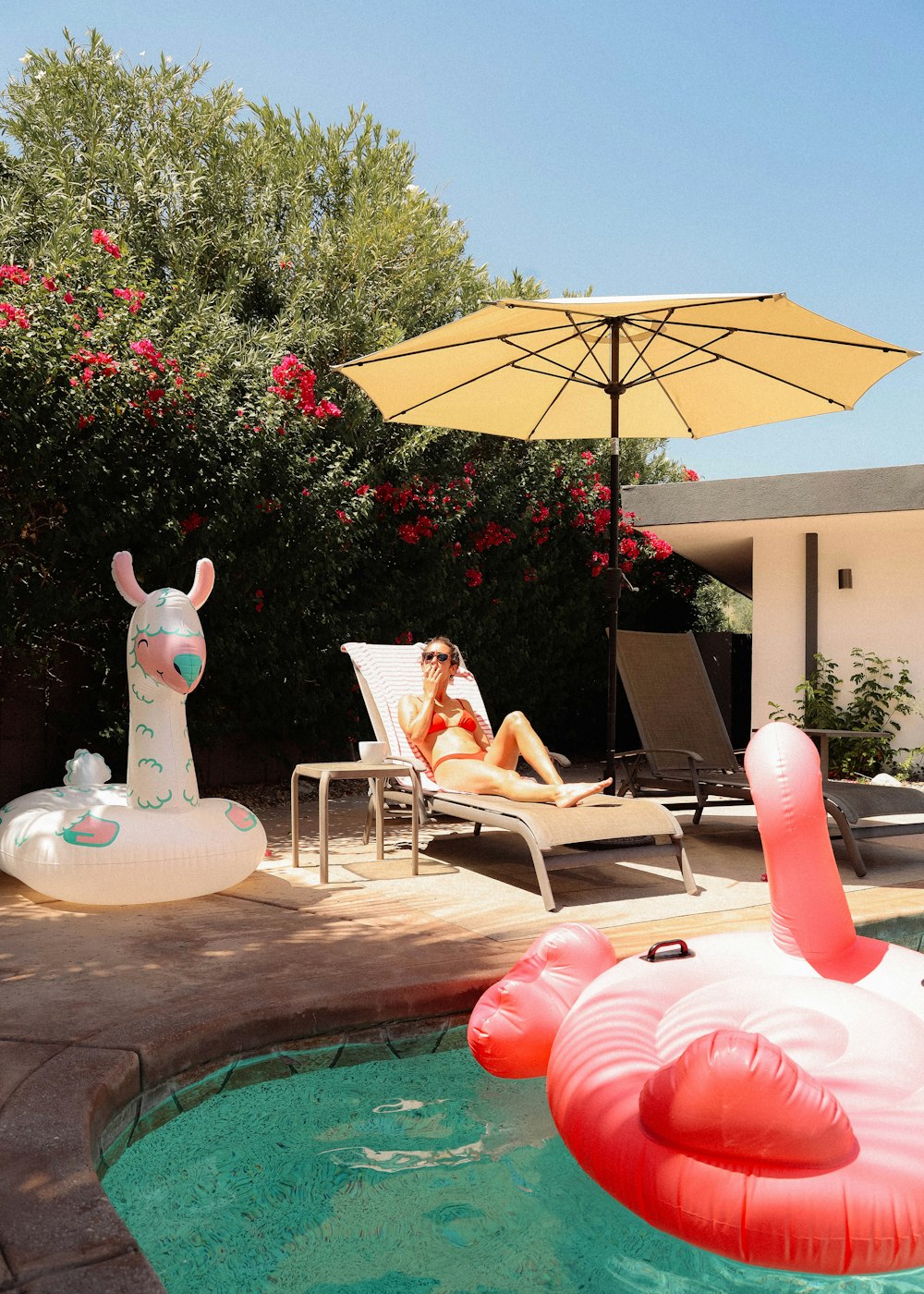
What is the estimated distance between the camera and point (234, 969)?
3.20 meters

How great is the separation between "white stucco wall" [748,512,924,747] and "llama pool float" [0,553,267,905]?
6.74m

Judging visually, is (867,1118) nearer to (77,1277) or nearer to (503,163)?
(77,1277)

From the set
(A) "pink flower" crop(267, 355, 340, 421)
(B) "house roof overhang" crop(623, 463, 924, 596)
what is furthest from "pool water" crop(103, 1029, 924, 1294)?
(B) "house roof overhang" crop(623, 463, 924, 596)

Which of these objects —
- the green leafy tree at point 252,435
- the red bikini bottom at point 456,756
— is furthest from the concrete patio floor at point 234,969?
the green leafy tree at point 252,435

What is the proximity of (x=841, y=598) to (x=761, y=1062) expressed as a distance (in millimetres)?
8960

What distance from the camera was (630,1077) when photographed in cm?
211

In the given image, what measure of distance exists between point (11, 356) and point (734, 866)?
4.81 m

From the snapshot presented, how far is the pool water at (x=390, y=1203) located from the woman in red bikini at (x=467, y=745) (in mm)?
2057

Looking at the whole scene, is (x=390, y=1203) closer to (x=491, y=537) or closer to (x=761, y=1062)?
(x=761, y=1062)

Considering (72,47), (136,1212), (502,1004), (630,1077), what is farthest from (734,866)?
(72,47)

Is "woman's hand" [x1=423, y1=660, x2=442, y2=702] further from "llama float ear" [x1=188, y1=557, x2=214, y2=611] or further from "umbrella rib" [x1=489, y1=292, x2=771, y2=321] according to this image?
"umbrella rib" [x1=489, y1=292, x2=771, y2=321]

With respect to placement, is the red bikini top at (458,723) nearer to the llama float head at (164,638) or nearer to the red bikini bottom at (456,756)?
the red bikini bottom at (456,756)

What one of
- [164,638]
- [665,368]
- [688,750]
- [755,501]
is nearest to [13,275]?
[164,638]

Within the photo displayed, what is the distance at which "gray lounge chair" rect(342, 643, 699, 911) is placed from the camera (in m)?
4.16
